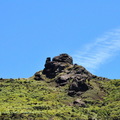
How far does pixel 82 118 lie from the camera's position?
71.9m

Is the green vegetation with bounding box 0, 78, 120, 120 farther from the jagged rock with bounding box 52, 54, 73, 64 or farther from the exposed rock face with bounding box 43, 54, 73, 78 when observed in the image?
the jagged rock with bounding box 52, 54, 73, 64

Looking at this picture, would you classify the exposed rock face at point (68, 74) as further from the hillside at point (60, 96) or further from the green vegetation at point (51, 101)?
the green vegetation at point (51, 101)

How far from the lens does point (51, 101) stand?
95438 mm

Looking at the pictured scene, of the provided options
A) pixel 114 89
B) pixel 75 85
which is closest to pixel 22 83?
pixel 75 85

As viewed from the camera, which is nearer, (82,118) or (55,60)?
(82,118)

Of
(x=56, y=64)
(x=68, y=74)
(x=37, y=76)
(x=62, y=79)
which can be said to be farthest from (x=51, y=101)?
(x=56, y=64)

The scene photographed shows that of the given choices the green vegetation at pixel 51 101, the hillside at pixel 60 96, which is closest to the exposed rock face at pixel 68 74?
the hillside at pixel 60 96

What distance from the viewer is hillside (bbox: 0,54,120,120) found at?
73.8 m

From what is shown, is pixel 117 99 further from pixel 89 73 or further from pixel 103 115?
pixel 89 73

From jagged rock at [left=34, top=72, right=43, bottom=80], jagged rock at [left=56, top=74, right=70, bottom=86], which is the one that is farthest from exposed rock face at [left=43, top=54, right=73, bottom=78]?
jagged rock at [left=56, top=74, right=70, bottom=86]

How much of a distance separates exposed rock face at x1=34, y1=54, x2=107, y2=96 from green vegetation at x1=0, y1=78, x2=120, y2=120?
325cm

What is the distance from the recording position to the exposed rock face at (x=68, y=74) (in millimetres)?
112062

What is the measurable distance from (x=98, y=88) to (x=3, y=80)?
176 ft

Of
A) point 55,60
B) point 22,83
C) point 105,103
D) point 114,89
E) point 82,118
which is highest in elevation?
point 55,60
